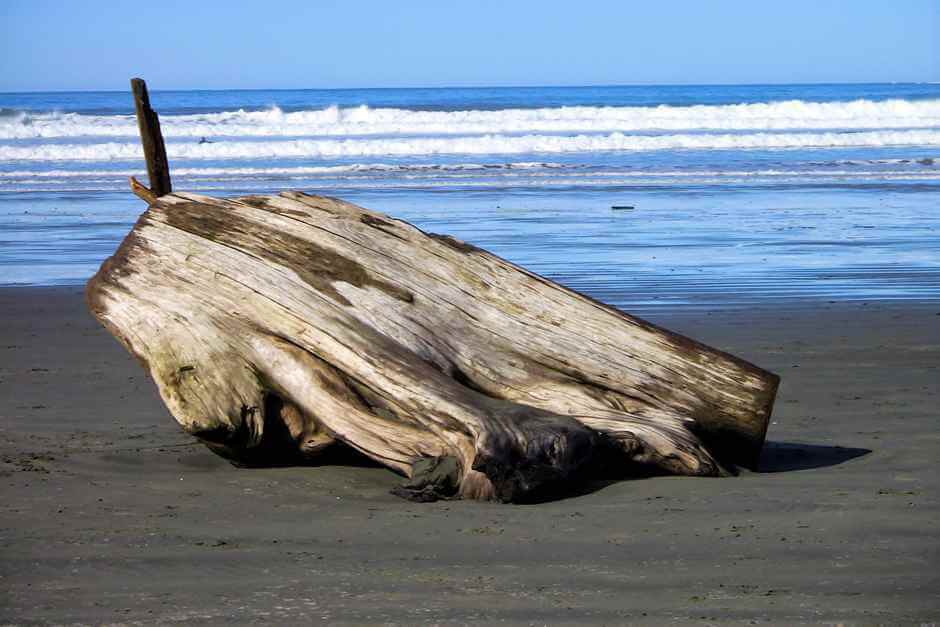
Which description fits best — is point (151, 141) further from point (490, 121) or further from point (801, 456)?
point (490, 121)

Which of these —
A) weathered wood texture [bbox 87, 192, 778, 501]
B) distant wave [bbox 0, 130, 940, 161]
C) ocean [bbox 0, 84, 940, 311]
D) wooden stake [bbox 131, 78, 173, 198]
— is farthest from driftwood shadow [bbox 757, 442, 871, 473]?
distant wave [bbox 0, 130, 940, 161]

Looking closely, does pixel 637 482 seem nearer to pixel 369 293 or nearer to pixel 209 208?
pixel 369 293

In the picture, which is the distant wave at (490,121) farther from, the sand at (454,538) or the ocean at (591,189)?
the sand at (454,538)

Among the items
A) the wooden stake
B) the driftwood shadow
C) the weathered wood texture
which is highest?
the wooden stake

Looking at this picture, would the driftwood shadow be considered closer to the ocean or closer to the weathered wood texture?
the weathered wood texture

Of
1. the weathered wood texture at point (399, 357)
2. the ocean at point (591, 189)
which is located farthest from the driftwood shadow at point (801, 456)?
the ocean at point (591, 189)

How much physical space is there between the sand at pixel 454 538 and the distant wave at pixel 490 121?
31146 millimetres

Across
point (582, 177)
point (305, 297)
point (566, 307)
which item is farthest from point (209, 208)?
point (582, 177)

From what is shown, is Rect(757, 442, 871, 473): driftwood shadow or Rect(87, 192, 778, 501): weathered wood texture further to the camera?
Rect(757, 442, 871, 473): driftwood shadow

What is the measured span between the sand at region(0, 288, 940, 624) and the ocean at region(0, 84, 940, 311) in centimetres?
459

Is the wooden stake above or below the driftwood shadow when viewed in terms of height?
above

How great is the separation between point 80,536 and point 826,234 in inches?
436

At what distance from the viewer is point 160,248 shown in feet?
15.8

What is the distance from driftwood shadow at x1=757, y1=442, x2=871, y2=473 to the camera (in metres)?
4.88
